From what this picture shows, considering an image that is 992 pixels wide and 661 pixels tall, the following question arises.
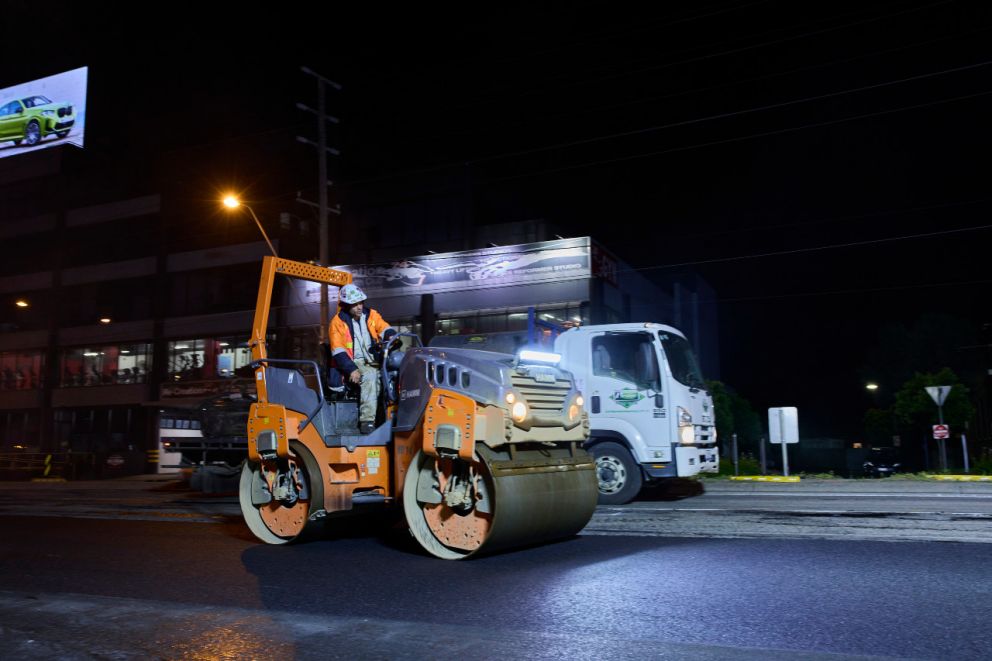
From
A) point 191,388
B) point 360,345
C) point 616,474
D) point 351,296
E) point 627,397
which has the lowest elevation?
point 616,474

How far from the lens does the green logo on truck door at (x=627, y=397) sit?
37.8 feet

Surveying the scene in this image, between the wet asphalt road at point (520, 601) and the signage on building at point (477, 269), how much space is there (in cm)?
2497

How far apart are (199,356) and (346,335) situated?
→ 38471mm

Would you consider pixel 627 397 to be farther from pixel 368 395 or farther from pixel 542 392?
pixel 368 395

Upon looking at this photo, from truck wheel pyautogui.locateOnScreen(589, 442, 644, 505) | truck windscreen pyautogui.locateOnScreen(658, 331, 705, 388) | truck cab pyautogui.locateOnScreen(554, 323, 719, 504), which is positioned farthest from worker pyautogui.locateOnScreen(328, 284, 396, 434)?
truck windscreen pyautogui.locateOnScreen(658, 331, 705, 388)

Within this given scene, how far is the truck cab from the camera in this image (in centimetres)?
1135

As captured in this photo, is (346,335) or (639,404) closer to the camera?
(346,335)

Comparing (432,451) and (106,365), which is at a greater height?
(106,365)

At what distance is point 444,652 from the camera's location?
13.4 ft

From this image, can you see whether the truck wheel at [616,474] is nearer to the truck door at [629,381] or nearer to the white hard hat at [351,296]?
the truck door at [629,381]

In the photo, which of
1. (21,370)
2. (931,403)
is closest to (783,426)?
(931,403)

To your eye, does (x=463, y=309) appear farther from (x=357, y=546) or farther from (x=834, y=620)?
(x=834, y=620)

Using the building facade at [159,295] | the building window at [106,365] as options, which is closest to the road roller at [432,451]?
the building facade at [159,295]

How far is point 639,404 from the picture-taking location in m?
11.5
